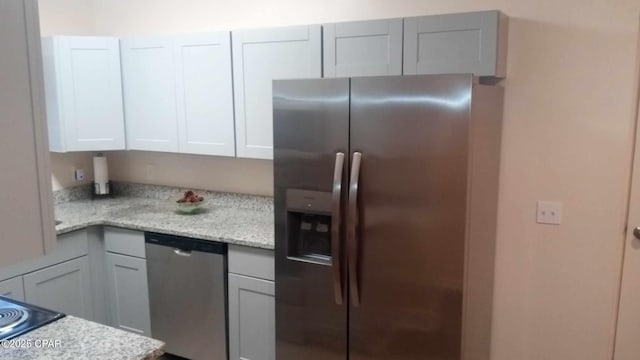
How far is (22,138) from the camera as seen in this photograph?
0.77 metres

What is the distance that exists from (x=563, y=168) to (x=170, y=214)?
2392 millimetres

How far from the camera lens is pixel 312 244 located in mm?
2422

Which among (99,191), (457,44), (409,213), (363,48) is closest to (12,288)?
(99,191)

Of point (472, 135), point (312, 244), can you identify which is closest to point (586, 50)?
point (472, 135)

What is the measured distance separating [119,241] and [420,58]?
218 centimetres

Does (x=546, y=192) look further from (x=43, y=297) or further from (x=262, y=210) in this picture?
(x=43, y=297)

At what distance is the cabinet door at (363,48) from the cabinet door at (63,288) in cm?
199

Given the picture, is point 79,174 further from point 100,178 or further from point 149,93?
point 149,93

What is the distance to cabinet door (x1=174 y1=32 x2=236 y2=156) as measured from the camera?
2.99 meters

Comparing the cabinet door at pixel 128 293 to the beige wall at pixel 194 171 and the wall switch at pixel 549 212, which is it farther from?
the wall switch at pixel 549 212

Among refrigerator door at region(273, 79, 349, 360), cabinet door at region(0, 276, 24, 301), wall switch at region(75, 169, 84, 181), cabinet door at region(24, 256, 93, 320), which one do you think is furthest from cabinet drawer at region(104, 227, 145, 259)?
refrigerator door at region(273, 79, 349, 360)

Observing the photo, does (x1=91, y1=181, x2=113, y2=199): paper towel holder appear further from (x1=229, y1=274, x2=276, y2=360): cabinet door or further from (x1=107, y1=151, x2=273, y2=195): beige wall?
(x1=229, y1=274, x2=276, y2=360): cabinet door

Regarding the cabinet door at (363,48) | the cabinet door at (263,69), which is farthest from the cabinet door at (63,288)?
the cabinet door at (363,48)

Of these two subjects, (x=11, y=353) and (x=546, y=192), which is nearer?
(x=11, y=353)
